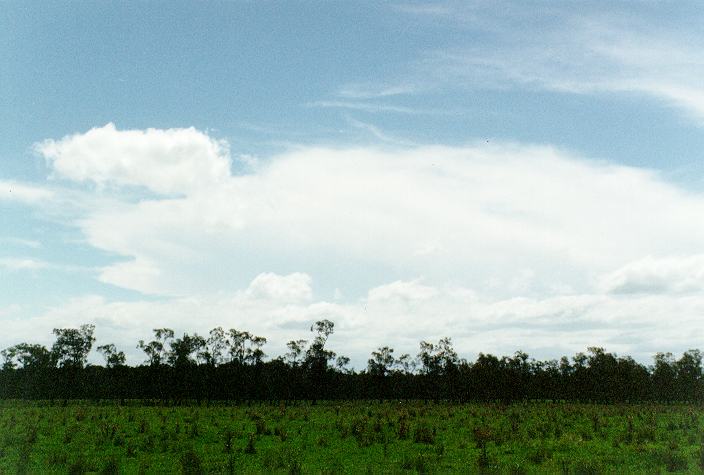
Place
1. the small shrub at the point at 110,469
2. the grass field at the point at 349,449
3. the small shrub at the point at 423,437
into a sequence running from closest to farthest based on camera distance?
the small shrub at the point at 110,469, the grass field at the point at 349,449, the small shrub at the point at 423,437

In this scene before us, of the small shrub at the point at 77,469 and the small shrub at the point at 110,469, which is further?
the small shrub at the point at 110,469

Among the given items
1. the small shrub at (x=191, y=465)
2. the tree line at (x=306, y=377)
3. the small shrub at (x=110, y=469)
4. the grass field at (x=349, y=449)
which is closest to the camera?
the small shrub at (x=191, y=465)

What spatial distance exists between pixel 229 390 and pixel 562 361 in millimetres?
76673

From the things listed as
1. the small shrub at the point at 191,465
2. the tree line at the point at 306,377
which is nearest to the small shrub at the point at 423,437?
the small shrub at the point at 191,465

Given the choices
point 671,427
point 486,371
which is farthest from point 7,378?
point 671,427

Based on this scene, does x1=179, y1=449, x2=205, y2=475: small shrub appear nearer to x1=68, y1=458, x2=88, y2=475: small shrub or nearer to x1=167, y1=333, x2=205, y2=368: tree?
x1=68, y1=458, x2=88, y2=475: small shrub

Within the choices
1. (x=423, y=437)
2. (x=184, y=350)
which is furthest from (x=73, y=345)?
(x=423, y=437)

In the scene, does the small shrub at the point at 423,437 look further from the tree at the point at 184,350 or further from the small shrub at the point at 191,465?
the tree at the point at 184,350

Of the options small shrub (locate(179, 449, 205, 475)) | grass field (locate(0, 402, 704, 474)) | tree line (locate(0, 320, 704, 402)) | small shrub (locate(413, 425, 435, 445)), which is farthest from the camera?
tree line (locate(0, 320, 704, 402))

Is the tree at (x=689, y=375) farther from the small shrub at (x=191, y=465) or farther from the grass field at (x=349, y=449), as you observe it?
the small shrub at (x=191, y=465)

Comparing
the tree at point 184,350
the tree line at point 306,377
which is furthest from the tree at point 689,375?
the tree at point 184,350

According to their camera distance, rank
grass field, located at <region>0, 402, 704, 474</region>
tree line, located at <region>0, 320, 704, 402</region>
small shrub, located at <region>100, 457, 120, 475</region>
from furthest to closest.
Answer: tree line, located at <region>0, 320, 704, 402</region> → grass field, located at <region>0, 402, 704, 474</region> → small shrub, located at <region>100, 457, 120, 475</region>

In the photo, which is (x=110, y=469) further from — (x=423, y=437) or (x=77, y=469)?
(x=423, y=437)

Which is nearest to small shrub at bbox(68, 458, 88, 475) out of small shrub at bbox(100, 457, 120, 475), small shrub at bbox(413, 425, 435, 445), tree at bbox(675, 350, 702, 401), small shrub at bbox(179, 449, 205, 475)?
small shrub at bbox(100, 457, 120, 475)
